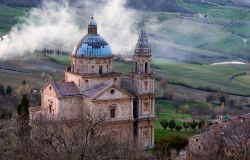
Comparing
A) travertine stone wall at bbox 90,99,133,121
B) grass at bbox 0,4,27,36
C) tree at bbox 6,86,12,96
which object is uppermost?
grass at bbox 0,4,27,36

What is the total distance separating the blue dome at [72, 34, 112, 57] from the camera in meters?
A: 63.0

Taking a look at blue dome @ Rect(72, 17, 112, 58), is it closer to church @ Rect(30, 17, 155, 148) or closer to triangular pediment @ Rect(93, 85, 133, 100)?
church @ Rect(30, 17, 155, 148)

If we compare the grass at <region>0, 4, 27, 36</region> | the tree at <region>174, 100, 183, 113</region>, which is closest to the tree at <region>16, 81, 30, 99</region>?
the tree at <region>174, 100, 183, 113</region>

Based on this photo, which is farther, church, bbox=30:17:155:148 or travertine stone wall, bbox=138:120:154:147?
travertine stone wall, bbox=138:120:154:147

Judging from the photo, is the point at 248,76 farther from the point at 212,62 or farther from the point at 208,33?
the point at 208,33

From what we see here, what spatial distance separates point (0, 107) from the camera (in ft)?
258

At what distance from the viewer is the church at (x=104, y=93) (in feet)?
200

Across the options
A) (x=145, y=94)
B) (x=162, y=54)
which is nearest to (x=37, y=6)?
(x=162, y=54)

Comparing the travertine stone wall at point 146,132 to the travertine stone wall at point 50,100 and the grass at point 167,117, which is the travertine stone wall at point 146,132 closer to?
the grass at point 167,117

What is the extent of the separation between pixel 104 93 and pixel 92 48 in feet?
16.3

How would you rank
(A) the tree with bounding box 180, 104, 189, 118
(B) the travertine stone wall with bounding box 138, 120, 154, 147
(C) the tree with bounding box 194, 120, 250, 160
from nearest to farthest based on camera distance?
(C) the tree with bounding box 194, 120, 250, 160 < (B) the travertine stone wall with bounding box 138, 120, 154, 147 < (A) the tree with bounding box 180, 104, 189, 118

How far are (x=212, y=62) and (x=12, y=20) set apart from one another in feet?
133

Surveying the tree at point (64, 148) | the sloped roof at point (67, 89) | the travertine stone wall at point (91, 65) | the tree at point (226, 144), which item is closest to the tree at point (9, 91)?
the travertine stone wall at point (91, 65)

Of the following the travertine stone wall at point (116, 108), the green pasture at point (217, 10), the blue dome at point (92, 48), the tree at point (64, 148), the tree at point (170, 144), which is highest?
the green pasture at point (217, 10)
